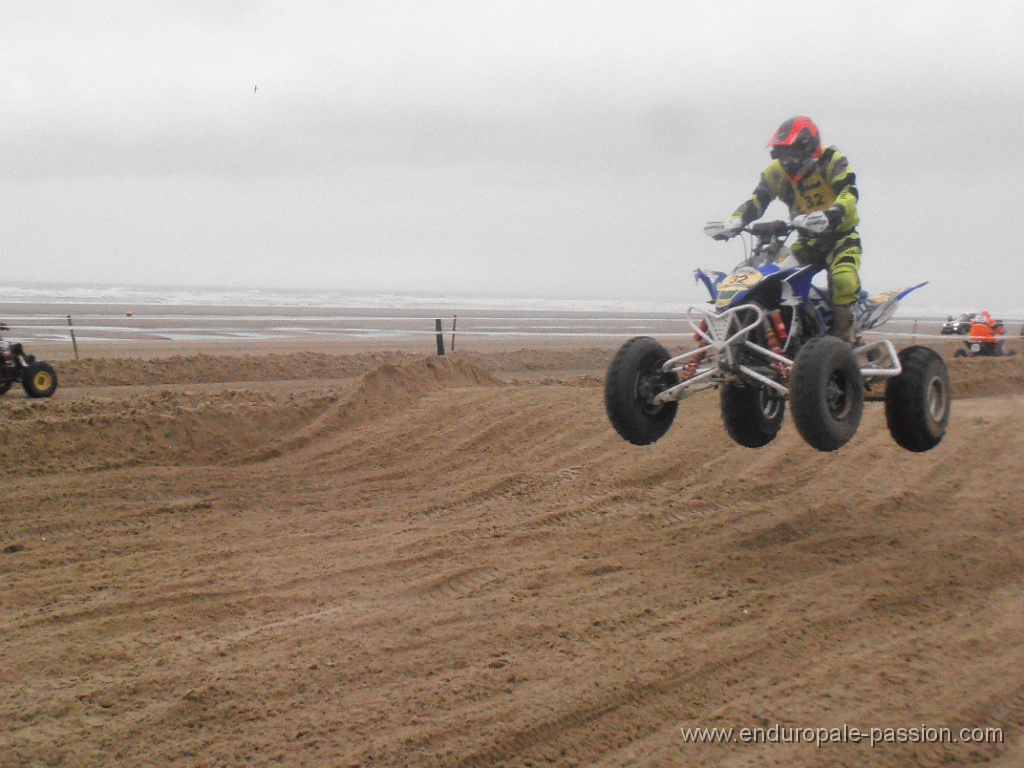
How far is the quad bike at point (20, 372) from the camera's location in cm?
1280

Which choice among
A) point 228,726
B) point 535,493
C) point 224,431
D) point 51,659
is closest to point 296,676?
point 228,726

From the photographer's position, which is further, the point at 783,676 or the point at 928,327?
the point at 928,327

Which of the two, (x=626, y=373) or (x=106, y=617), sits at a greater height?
(x=626, y=373)

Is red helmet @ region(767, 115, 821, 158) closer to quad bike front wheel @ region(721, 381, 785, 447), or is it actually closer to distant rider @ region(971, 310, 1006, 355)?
quad bike front wheel @ region(721, 381, 785, 447)

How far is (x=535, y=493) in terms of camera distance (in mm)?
7785

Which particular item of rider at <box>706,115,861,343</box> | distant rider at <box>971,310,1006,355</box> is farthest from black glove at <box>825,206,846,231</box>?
Answer: distant rider at <box>971,310,1006,355</box>

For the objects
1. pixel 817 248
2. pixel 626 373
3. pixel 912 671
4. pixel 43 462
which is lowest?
pixel 912 671

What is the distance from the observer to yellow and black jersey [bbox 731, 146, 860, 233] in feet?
22.6

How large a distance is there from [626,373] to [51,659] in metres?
3.80

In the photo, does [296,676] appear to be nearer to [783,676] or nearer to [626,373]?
[783,676]

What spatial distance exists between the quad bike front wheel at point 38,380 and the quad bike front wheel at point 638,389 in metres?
9.61

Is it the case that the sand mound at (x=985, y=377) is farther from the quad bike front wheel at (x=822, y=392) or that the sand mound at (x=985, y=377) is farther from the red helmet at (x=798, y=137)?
the quad bike front wheel at (x=822, y=392)

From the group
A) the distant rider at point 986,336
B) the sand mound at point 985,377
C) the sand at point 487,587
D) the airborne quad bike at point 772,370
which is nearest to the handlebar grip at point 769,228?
the airborne quad bike at point 772,370

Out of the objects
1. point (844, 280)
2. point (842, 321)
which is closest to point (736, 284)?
point (844, 280)
